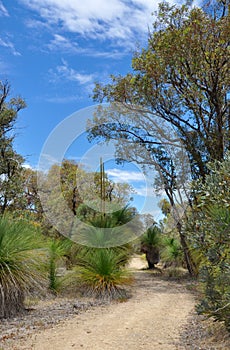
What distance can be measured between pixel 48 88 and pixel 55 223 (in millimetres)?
9328

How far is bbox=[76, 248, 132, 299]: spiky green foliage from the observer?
7.50m

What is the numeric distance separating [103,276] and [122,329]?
10.1 feet

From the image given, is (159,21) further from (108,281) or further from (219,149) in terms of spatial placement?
(108,281)

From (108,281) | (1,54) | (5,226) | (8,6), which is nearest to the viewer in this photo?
(5,226)

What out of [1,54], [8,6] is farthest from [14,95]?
[8,6]

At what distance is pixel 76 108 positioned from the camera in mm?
12352

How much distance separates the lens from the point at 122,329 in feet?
15.7

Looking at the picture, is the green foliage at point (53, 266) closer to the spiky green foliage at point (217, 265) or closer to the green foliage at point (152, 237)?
the spiky green foliage at point (217, 265)

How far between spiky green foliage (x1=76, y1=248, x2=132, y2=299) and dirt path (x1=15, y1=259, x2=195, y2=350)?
1.97 feet

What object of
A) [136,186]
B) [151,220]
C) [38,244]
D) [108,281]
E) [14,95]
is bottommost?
[108,281]

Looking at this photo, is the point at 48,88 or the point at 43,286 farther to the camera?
the point at 48,88

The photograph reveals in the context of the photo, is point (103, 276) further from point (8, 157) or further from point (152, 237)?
point (152, 237)

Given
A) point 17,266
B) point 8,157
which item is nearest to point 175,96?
point 8,157

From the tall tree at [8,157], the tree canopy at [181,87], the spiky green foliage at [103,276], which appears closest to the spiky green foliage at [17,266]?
the spiky green foliage at [103,276]
